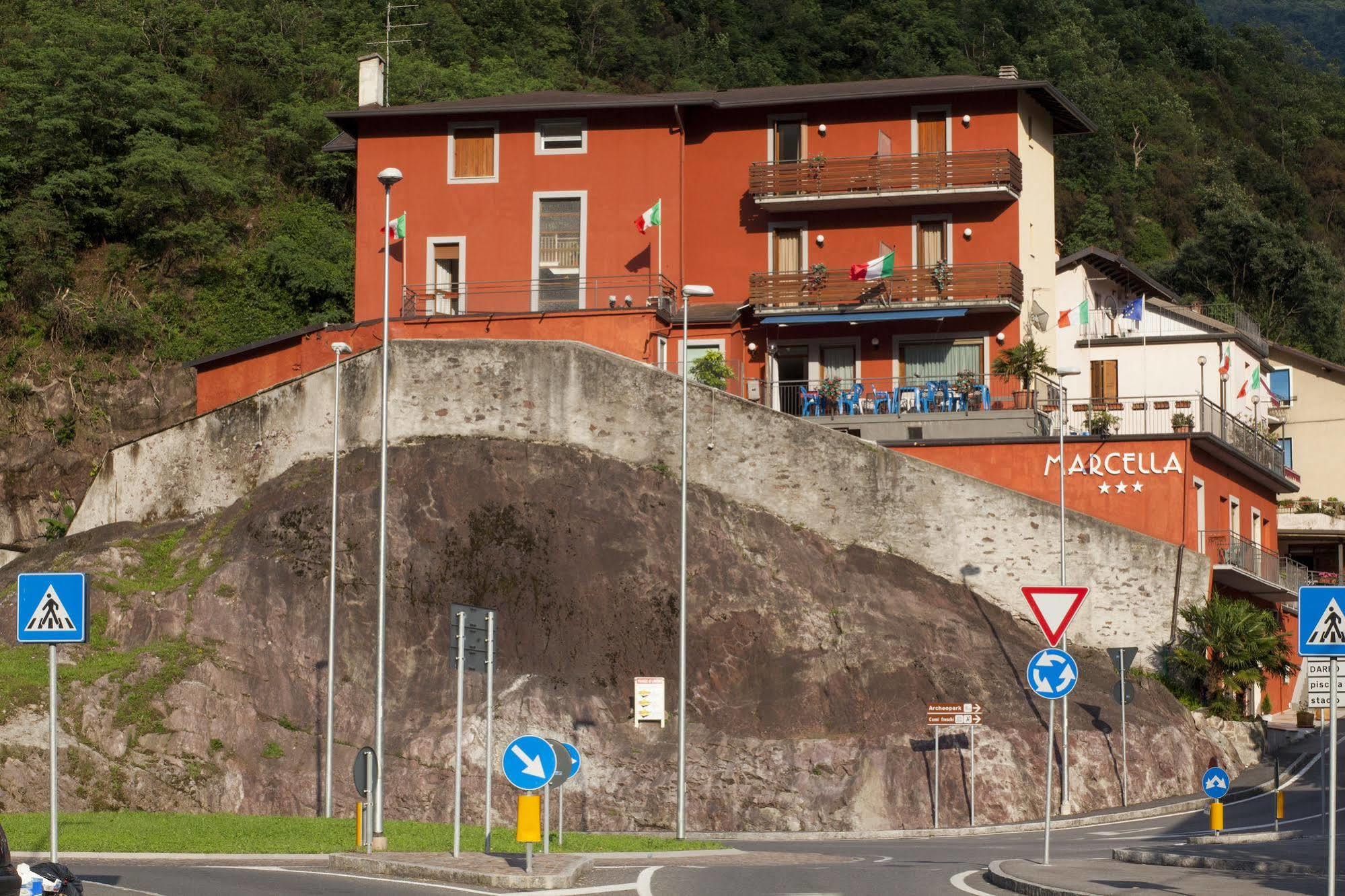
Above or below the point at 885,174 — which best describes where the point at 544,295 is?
below

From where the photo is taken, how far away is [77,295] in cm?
6519

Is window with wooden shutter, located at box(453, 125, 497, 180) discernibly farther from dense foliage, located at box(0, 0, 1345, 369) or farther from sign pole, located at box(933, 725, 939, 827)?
sign pole, located at box(933, 725, 939, 827)

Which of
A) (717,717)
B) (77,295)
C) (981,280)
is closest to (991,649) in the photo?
(717,717)

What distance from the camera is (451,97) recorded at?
236ft

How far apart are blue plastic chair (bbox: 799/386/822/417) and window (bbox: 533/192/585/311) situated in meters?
7.58

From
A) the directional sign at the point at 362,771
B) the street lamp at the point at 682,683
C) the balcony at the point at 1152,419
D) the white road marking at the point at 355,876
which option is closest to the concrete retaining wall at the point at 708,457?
the balcony at the point at 1152,419

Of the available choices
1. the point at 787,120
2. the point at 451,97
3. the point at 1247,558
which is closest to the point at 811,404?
the point at 787,120

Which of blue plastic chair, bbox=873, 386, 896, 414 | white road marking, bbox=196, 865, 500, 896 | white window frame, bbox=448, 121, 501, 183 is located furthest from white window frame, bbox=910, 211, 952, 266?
white road marking, bbox=196, 865, 500, 896

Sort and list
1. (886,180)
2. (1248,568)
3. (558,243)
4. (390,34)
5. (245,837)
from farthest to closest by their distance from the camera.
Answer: (390,34)
(558,243)
(886,180)
(1248,568)
(245,837)

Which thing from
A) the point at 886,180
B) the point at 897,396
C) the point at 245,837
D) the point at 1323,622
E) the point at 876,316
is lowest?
the point at 245,837

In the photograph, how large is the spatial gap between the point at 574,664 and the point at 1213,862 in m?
20.4

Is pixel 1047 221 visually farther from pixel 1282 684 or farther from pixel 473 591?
pixel 473 591

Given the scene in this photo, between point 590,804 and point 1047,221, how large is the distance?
82.4 ft

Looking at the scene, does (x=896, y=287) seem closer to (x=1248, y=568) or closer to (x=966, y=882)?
(x=1248, y=568)
